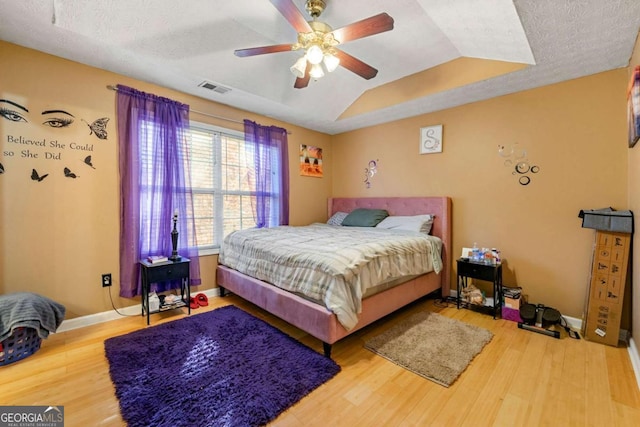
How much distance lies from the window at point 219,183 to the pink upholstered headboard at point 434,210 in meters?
1.82

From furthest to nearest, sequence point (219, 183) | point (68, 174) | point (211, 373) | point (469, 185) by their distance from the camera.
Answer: point (219, 183) → point (469, 185) → point (68, 174) → point (211, 373)

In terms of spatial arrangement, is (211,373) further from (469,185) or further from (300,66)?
(469,185)

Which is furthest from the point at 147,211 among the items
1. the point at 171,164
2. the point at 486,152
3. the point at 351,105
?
the point at 486,152

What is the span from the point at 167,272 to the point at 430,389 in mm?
2439

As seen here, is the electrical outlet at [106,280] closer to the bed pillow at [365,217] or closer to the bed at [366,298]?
the bed at [366,298]

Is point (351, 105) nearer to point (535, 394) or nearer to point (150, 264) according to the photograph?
point (150, 264)

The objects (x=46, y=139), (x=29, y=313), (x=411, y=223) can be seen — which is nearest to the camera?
(x=29, y=313)

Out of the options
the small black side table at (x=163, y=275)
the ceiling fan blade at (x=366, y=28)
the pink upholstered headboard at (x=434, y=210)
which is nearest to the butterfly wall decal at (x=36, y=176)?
the small black side table at (x=163, y=275)

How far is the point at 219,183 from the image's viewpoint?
11.0 ft

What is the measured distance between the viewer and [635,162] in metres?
1.97

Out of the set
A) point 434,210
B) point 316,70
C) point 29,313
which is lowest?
point 29,313

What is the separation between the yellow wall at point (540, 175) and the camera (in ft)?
7.74

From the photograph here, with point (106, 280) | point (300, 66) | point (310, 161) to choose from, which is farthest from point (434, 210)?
point (106, 280)

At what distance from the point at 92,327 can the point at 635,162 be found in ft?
15.3
